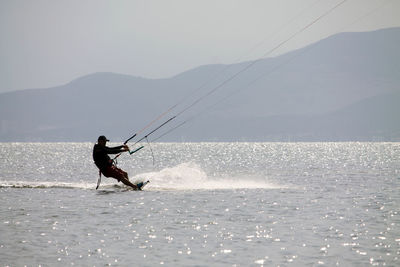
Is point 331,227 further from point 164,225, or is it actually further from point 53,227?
point 53,227

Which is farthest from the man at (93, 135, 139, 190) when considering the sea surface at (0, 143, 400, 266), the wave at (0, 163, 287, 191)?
the wave at (0, 163, 287, 191)

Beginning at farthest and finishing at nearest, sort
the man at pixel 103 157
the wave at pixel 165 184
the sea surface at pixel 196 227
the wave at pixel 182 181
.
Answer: the wave at pixel 182 181 < the wave at pixel 165 184 < the man at pixel 103 157 < the sea surface at pixel 196 227

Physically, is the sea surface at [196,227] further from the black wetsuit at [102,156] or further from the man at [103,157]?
the black wetsuit at [102,156]

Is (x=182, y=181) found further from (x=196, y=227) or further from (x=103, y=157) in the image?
(x=196, y=227)

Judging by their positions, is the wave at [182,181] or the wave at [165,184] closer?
the wave at [165,184]

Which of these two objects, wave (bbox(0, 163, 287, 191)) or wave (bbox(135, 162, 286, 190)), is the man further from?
wave (bbox(135, 162, 286, 190))

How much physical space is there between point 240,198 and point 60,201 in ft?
30.1

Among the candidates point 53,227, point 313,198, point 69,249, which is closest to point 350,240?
point 69,249

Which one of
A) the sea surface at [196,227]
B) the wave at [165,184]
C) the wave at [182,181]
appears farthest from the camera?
the wave at [182,181]

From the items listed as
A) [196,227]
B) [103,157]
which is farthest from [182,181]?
[196,227]

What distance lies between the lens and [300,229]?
2211 centimetres

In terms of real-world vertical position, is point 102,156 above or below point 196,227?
above

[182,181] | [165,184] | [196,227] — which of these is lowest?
[196,227]

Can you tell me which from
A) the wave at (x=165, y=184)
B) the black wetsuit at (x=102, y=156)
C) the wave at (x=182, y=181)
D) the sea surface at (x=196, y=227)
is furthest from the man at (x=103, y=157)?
the wave at (x=182, y=181)
